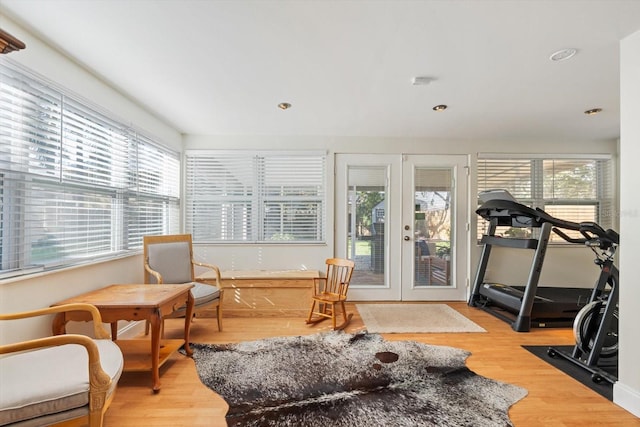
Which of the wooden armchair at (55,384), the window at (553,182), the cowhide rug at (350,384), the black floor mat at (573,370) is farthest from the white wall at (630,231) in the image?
the wooden armchair at (55,384)

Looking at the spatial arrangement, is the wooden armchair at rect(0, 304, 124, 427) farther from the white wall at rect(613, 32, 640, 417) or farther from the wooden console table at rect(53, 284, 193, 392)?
the white wall at rect(613, 32, 640, 417)

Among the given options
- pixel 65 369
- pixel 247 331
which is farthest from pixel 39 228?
pixel 247 331

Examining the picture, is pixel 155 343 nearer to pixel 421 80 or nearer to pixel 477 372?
pixel 477 372

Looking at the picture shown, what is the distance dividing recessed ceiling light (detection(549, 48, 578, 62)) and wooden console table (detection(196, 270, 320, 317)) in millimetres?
2946

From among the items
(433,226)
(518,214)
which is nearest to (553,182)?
(518,214)

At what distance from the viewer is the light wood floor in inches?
69.4

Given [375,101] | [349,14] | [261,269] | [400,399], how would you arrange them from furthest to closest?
1. [261,269]
2. [375,101]
3. [400,399]
4. [349,14]

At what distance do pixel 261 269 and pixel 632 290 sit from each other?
357 centimetres

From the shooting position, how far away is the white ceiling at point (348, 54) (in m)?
1.65

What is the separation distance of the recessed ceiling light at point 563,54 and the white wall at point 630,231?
25cm

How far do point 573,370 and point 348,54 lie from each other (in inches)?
117

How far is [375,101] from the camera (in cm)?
293

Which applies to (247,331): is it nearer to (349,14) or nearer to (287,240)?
(287,240)

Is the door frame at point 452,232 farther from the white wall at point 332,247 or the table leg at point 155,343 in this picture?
the table leg at point 155,343
